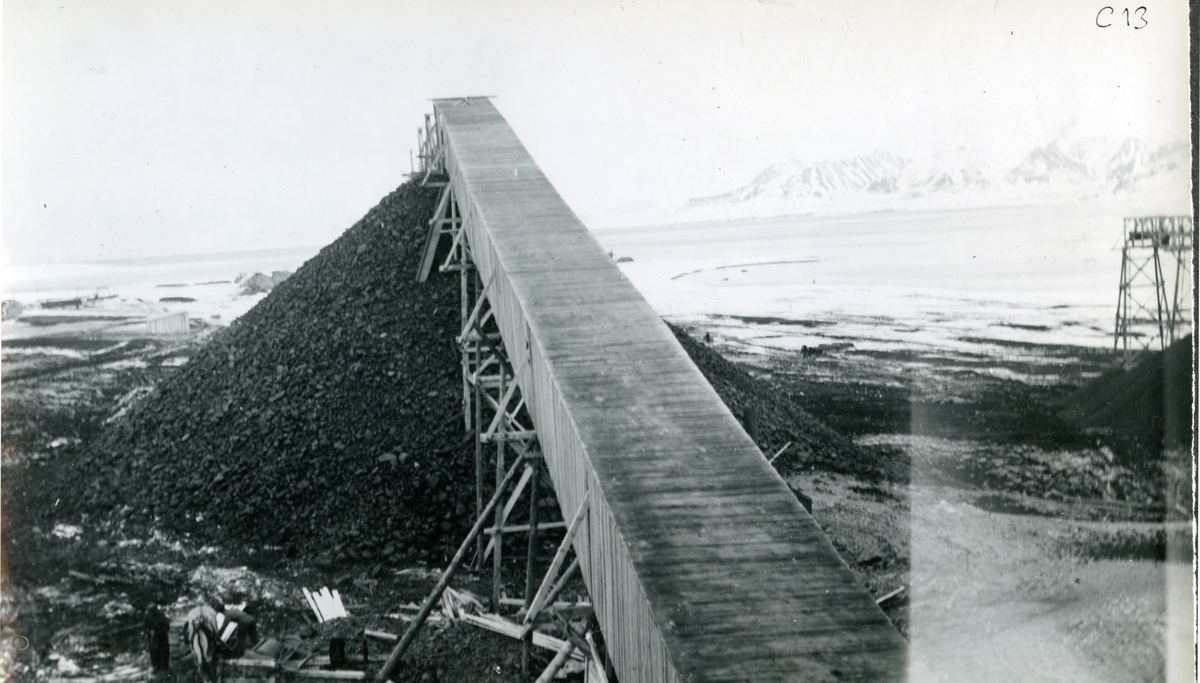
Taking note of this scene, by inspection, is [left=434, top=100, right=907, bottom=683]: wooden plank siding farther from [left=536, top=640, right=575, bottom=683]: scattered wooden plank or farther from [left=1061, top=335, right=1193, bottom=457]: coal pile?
[left=1061, top=335, right=1193, bottom=457]: coal pile

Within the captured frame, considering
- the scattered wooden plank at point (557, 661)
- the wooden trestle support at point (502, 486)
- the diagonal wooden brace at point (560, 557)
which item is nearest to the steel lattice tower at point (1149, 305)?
the wooden trestle support at point (502, 486)

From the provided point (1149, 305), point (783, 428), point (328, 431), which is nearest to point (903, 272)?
point (1149, 305)

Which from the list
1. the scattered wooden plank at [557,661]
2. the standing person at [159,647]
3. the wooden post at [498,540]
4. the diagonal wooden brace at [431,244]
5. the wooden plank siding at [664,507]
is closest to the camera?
the wooden plank siding at [664,507]

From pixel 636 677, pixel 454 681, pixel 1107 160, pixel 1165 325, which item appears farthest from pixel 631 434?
pixel 1165 325

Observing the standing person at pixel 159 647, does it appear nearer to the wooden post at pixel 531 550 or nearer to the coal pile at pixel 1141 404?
the wooden post at pixel 531 550

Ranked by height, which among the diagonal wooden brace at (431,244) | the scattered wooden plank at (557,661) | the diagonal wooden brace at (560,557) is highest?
the diagonal wooden brace at (431,244)

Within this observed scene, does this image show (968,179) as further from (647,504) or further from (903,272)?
(647,504)
